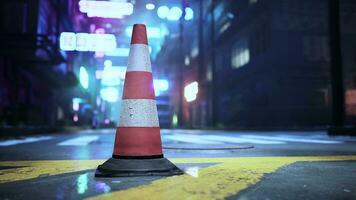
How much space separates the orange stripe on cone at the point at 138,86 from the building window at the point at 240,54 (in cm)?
2856

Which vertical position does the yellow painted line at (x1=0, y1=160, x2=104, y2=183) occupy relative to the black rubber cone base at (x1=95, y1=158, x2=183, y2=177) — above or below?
below

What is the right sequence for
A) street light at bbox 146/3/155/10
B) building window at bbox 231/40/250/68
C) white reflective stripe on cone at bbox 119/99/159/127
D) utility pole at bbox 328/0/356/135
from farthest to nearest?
building window at bbox 231/40/250/68, utility pole at bbox 328/0/356/135, street light at bbox 146/3/155/10, white reflective stripe on cone at bbox 119/99/159/127

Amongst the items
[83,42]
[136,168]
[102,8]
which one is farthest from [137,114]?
[83,42]

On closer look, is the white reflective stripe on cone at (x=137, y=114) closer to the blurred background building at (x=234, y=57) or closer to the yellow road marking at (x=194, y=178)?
the yellow road marking at (x=194, y=178)

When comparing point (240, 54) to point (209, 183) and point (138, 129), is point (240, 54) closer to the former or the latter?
point (138, 129)

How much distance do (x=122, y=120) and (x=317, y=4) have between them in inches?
1088

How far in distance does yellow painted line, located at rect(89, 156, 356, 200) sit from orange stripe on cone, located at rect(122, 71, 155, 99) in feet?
3.07

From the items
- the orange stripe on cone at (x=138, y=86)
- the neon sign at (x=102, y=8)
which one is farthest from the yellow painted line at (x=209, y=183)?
the neon sign at (x=102, y=8)

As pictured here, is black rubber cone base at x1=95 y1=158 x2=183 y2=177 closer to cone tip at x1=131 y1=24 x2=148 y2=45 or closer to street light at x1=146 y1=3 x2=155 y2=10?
cone tip at x1=131 y1=24 x2=148 y2=45

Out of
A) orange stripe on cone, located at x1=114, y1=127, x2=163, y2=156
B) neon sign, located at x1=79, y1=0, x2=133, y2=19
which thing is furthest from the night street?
neon sign, located at x1=79, y1=0, x2=133, y2=19

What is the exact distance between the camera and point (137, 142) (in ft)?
13.9

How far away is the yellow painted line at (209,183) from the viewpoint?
3.16m

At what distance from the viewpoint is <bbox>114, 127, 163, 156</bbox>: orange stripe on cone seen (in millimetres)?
4234

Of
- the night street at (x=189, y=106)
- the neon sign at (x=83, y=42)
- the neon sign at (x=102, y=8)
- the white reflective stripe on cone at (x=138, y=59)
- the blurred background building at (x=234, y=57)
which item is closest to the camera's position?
the night street at (x=189, y=106)
